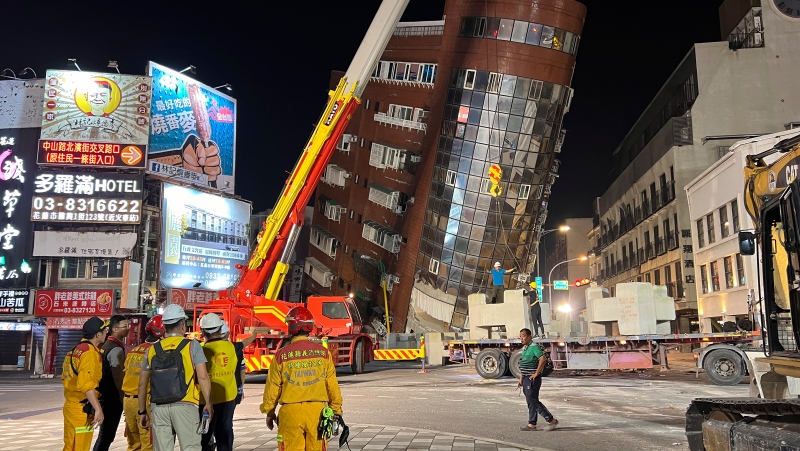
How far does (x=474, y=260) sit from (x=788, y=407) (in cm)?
3642

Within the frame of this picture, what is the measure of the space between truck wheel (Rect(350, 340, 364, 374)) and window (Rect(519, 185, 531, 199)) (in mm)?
18584

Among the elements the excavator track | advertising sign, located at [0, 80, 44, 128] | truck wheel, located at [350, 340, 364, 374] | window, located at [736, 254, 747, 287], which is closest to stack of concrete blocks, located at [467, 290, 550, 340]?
truck wheel, located at [350, 340, 364, 374]

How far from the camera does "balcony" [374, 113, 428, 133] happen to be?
138 ft

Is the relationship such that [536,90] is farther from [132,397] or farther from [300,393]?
[300,393]

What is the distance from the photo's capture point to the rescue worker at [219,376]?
7402 mm

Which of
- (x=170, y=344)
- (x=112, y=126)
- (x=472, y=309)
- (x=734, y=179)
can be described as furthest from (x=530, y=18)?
(x=170, y=344)

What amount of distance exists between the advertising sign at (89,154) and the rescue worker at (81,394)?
35.2m

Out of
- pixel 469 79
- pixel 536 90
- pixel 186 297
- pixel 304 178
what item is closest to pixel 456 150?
pixel 469 79

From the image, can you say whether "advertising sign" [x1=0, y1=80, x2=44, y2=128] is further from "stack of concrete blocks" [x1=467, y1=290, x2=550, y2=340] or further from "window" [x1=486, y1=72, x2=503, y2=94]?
"stack of concrete blocks" [x1=467, y1=290, x2=550, y2=340]

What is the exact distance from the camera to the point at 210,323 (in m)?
7.33

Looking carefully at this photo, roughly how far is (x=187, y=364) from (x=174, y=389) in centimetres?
27

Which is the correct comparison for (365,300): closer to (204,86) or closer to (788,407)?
(204,86)

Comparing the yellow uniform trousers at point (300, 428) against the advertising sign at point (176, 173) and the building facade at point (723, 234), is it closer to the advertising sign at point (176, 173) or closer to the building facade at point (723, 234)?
the building facade at point (723, 234)

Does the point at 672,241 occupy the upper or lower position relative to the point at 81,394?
upper
